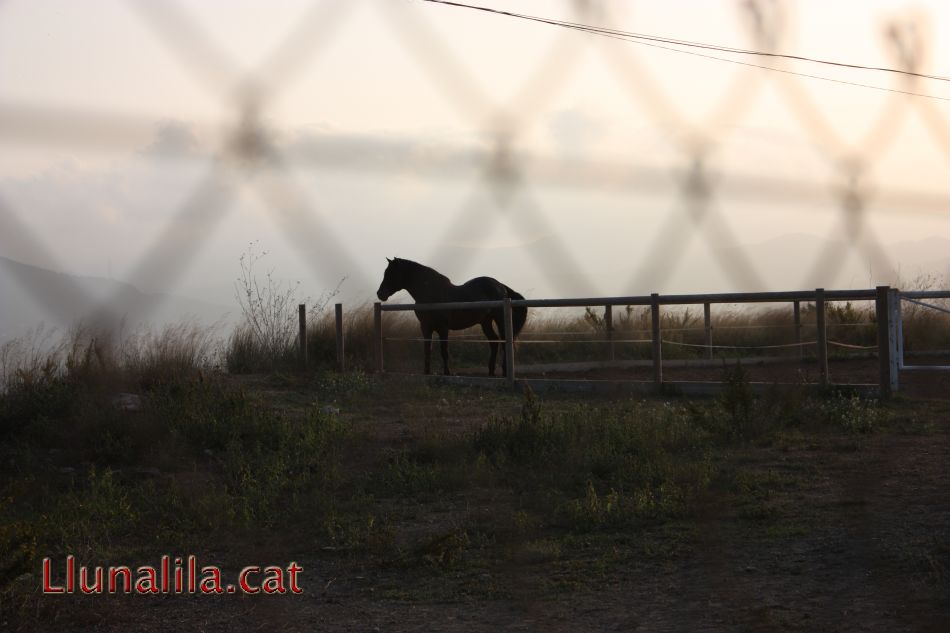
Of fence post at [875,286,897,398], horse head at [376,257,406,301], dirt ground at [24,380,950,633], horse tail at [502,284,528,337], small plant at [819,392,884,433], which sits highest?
horse head at [376,257,406,301]

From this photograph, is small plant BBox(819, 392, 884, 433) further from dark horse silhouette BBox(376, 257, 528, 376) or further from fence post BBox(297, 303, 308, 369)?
fence post BBox(297, 303, 308, 369)

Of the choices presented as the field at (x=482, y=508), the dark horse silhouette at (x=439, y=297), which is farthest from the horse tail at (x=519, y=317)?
the field at (x=482, y=508)

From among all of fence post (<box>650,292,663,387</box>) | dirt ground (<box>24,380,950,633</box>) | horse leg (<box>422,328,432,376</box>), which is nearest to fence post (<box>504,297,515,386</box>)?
horse leg (<box>422,328,432,376</box>)

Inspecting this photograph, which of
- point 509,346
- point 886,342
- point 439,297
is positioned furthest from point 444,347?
point 886,342

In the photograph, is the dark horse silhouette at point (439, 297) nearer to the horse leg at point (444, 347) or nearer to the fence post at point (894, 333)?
the horse leg at point (444, 347)

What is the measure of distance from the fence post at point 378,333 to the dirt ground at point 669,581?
7.21m

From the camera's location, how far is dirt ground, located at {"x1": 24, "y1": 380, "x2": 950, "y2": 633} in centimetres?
312

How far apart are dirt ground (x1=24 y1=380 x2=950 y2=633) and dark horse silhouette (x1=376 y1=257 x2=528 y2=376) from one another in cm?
710

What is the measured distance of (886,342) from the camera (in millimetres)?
8070

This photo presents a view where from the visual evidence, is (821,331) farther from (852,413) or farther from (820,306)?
(852,413)

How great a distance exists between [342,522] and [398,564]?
2.53ft

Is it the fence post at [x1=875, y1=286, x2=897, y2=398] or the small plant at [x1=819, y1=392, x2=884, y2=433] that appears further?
the fence post at [x1=875, y1=286, x2=897, y2=398]

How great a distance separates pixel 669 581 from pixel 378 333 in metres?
8.77

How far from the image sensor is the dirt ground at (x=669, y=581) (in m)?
3.12
